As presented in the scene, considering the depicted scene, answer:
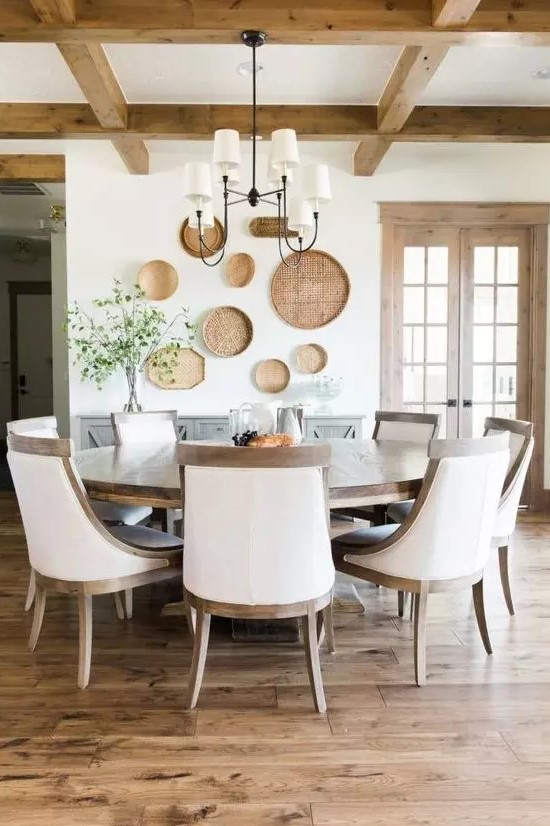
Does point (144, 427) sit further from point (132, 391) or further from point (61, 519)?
point (61, 519)

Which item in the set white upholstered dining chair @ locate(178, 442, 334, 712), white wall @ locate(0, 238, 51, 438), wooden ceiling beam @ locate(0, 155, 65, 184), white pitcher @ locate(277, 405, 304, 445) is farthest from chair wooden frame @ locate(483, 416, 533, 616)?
white wall @ locate(0, 238, 51, 438)

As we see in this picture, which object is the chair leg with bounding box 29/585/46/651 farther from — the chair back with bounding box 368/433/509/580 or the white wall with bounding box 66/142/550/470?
the white wall with bounding box 66/142/550/470

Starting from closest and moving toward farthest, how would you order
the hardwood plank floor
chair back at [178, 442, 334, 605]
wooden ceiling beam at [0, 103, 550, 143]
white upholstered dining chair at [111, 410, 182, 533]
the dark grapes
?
the hardwood plank floor, chair back at [178, 442, 334, 605], the dark grapes, white upholstered dining chair at [111, 410, 182, 533], wooden ceiling beam at [0, 103, 550, 143]

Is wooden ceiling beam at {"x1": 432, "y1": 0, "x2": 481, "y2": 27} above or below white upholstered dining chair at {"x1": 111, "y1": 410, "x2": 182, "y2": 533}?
above

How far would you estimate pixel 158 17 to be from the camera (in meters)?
2.81

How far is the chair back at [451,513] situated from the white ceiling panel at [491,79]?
225 cm

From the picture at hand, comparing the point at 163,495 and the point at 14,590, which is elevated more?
the point at 163,495

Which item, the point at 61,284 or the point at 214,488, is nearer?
the point at 214,488

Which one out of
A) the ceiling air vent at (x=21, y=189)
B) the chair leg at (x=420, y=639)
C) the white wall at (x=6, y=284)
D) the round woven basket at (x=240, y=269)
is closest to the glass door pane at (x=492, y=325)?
the round woven basket at (x=240, y=269)

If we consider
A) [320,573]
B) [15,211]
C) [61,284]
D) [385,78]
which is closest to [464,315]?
[385,78]

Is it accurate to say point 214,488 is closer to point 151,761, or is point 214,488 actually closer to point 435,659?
point 151,761

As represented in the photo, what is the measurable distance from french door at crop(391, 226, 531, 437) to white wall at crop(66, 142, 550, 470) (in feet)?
0.80

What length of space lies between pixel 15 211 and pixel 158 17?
4466mm

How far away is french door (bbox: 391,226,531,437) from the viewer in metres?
5.07
